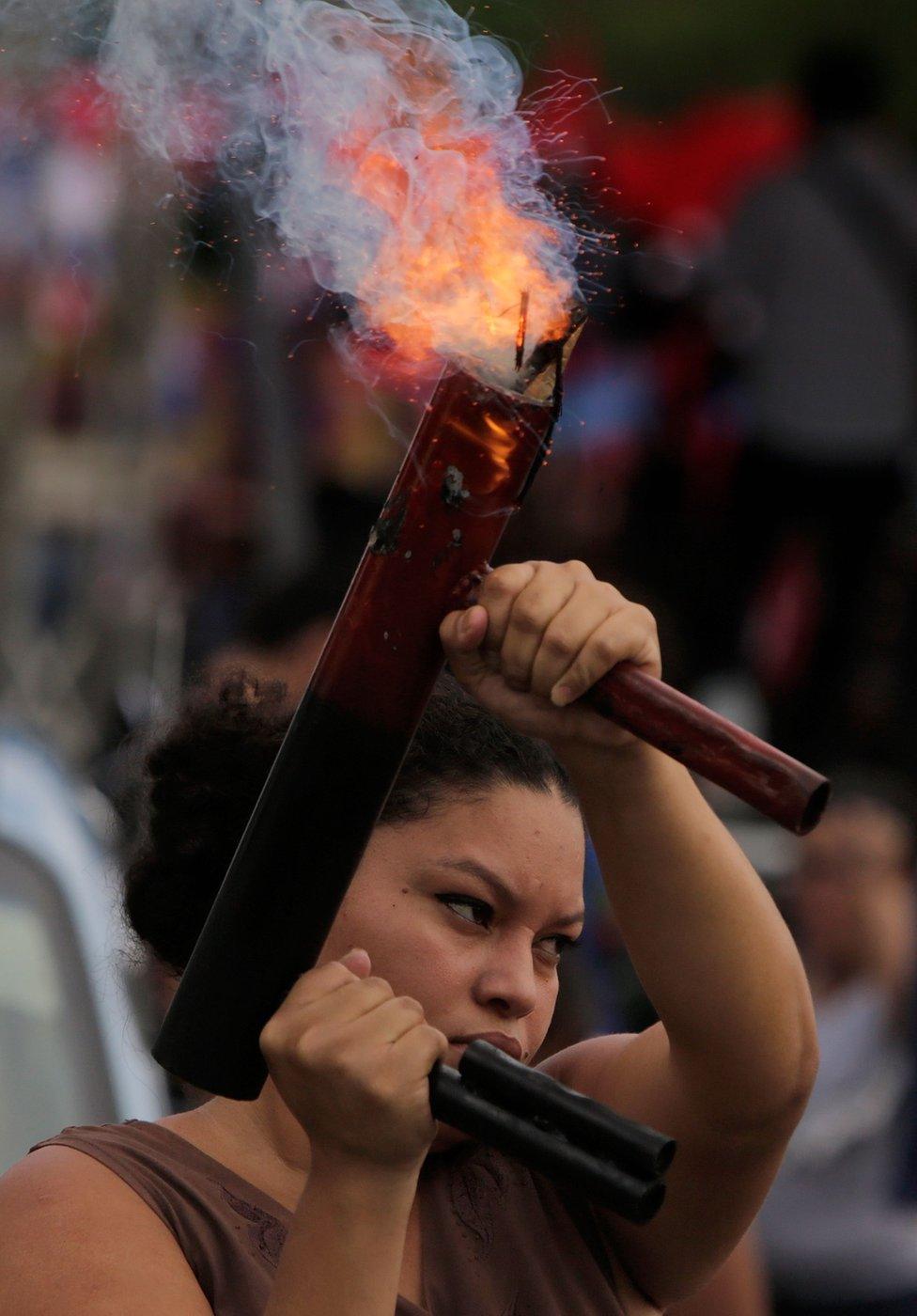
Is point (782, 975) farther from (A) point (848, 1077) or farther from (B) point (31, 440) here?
(B) point (31, 440)

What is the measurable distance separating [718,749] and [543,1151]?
1.11ft

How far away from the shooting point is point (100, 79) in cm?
173

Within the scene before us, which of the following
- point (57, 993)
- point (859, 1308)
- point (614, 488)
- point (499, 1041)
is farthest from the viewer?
point (614, 488)

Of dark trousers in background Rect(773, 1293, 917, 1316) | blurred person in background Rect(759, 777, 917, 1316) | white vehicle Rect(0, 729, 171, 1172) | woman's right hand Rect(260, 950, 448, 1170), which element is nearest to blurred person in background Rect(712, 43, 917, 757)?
blurred person in background Rect(759, 777, 917, 1316)

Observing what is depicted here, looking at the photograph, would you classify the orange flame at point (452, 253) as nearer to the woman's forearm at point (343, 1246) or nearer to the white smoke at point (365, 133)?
the white smoke at point (365, 133)

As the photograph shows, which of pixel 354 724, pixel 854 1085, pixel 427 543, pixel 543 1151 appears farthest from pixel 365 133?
pixel 854 1085

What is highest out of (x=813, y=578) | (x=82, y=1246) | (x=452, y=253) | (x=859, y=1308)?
(x=452, y=253)

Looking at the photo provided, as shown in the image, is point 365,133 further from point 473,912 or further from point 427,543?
point 473,912

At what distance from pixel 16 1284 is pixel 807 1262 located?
322 cm

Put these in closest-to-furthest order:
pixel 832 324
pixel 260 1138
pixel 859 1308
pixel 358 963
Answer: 1. pixel 358 963
2. pixel 260 1138
3. pixel 859 1308
4. pixel 832 324

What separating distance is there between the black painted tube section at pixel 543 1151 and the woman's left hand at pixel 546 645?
0.30m

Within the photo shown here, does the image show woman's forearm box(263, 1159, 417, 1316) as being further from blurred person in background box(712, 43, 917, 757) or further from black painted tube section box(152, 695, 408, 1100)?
blurred person in background box(712, 43, 917, 757)

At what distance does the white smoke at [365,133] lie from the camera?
150 centimetres

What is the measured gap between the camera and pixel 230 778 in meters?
1.83
